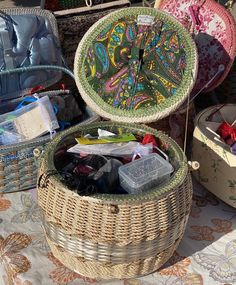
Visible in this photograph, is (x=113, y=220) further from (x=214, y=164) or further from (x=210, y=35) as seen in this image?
(x=210, y=35)

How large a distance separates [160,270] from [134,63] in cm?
55

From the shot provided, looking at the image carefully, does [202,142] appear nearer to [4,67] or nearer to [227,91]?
[227,91]

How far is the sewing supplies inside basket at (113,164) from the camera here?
883mm

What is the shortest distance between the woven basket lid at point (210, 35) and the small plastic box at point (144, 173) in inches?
20.1

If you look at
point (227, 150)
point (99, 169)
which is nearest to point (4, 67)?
point (99, 169)

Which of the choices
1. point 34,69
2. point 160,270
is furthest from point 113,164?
Result: point 34,69

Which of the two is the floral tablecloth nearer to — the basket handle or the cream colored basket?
the cream colored basket

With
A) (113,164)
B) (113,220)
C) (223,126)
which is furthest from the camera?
(223,126)

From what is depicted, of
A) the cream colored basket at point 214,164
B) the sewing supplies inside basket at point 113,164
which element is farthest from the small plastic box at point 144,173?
the cream colored basket at point 214,164

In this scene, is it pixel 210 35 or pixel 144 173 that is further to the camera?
pixel 210 35

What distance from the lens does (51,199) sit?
0.87 meters

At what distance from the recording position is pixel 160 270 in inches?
39.2

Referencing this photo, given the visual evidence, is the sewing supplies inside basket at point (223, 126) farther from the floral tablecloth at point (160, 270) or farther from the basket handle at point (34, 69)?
the basket handle at point (34, 69)

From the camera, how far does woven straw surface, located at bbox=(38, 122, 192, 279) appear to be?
822 millimetres
